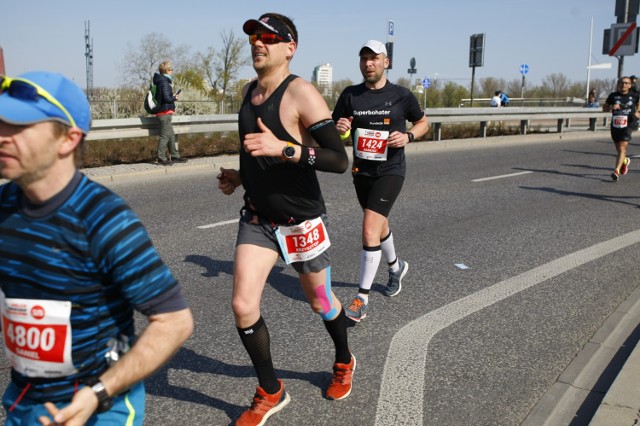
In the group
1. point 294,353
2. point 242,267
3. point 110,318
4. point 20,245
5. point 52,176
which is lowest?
point 294,353

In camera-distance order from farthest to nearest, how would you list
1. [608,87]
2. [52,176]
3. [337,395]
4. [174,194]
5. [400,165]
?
1. [608,87]
2. [174,194]
3. [400,165]
4. [337,395]
5. [52,176]

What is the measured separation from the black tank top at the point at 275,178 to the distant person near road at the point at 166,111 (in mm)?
9743

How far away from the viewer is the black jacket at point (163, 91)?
41.9 ft

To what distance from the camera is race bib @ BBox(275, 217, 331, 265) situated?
3.53 metres

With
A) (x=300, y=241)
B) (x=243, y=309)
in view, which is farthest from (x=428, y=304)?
(x=243, y=309)

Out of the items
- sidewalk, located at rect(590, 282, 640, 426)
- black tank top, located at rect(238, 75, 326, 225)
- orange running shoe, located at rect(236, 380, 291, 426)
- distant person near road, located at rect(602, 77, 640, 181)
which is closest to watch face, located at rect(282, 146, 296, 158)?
black tank top, located at rect(238, 75, 326, 225)

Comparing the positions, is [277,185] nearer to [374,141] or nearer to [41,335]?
[41,335]

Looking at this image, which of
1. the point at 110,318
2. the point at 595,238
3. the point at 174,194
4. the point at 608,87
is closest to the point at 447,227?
the point at 595,238

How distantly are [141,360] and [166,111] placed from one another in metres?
11.7

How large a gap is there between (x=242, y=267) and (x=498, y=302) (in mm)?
2824

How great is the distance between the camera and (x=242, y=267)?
3.47 m

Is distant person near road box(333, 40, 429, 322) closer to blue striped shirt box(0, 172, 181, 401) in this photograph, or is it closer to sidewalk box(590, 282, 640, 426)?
sidewalk box(590, 282, 640, 426)

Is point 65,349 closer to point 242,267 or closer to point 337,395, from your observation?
point 242,267

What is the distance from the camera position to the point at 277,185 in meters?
3.46
